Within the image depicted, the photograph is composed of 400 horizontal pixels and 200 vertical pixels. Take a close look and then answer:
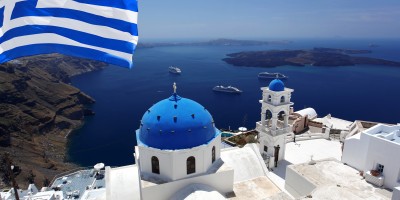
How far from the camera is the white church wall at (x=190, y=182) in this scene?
17.0 metres

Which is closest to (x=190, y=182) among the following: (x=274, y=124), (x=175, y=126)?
(x=175, y=126)

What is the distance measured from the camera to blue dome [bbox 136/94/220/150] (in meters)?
17.2

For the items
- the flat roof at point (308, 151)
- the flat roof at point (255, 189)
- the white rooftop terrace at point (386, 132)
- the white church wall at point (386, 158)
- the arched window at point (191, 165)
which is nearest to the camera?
the arched window at point (191, 165)

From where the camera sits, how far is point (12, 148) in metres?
56.6

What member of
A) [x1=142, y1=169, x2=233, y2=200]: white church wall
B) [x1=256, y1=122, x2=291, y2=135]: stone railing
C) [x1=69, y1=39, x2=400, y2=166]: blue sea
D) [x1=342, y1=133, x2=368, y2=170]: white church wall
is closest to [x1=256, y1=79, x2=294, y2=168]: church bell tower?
[x1=256, y1=122, x2=291, y2=135]: stone railing

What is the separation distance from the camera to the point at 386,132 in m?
21.1

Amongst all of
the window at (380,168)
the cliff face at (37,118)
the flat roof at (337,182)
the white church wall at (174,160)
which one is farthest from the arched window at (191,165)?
the cliff face at (37,118)

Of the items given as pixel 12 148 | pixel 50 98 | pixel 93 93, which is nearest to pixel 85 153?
pixel 12 148

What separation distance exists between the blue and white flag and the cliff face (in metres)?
45.3

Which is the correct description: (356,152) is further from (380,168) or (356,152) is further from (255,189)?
(255,189)

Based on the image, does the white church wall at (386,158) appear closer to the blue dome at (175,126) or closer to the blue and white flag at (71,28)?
the blue dome at (175,126)

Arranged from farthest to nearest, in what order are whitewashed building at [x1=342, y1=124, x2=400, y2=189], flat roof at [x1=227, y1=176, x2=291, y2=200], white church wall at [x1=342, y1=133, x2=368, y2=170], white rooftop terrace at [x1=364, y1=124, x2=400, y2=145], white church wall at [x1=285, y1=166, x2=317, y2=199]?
white church wall at [x1=342, y1=133, x2=368, y2=170]
white rooftop terrace at [x1=364, y1=124, x2=400, y2=145]
white church wall at [x1=285, y1=166, x2=317, y2=199]
flat roof at [x1=227, y1=176, x2=291, y2=200]
whitewashed building at [x1=342, y1=124, x2=400, y2=189]

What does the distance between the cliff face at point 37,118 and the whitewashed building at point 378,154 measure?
154 feet

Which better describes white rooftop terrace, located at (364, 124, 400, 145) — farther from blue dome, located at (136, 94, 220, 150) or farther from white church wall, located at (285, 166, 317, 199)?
blue dome, located at (136, 94, 220, 150)
